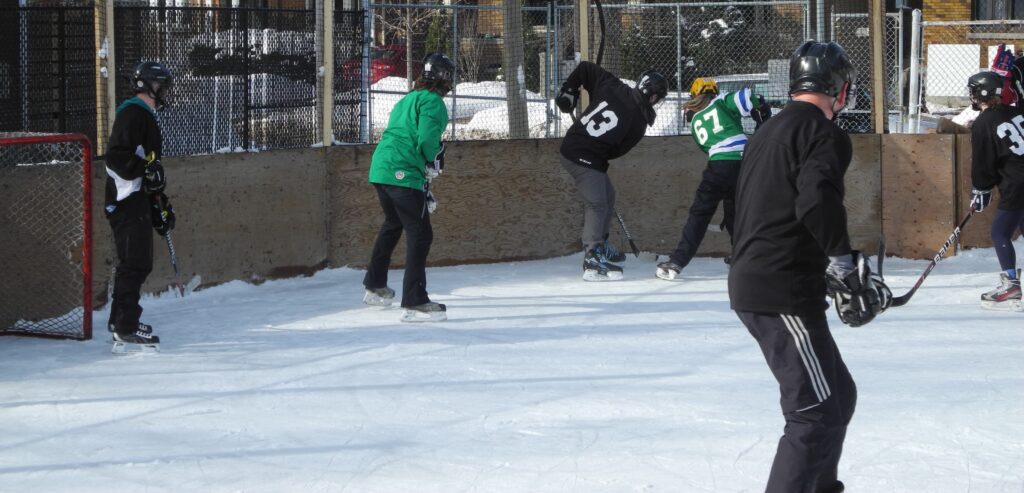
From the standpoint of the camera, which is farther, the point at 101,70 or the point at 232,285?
the point at 232,285

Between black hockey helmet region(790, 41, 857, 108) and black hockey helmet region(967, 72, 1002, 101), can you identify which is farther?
black hockey helmet region(967, 72, 1002, 101)

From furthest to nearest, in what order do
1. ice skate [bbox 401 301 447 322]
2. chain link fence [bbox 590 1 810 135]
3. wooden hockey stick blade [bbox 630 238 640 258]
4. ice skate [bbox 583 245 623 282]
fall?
chain link fence [bbox 590 1 810 135]
wooden hockey stick blade [bbox 630 238 640 258]
ice skate [bbox 583 245 623 282]
ice skate [bbox 401 301 447 322]

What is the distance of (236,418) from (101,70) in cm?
362

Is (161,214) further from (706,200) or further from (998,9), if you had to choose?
(998,9)

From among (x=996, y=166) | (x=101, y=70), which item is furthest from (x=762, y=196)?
(x=101, y=70)

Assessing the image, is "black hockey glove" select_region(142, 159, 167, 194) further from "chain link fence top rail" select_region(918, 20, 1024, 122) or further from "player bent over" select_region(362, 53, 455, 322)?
"chain link fence top rail" select_region(918, 20, 1024, 122)

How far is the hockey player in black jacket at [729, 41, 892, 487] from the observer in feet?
13.4

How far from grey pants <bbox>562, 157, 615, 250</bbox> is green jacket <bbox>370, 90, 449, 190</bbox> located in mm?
2150

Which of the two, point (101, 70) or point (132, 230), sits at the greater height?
point (101, 70)

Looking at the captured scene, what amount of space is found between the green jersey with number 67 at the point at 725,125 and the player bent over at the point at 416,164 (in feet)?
8.48

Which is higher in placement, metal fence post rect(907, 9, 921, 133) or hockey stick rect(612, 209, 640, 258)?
metal fence post rect(907, 9, 921, 133)

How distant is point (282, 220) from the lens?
9.72m

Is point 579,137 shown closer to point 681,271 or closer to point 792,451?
point 681,271

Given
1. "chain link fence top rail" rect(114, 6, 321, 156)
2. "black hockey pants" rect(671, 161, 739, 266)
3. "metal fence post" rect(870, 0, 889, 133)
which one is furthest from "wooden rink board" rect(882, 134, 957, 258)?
"chain link fence top rail" rect(114, 6, 321, 156)
